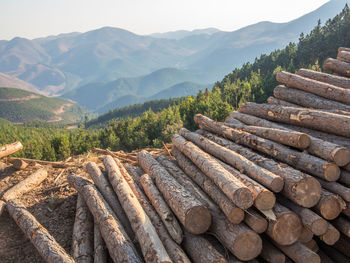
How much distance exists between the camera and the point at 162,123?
134 feet

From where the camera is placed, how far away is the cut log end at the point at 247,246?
448 cm

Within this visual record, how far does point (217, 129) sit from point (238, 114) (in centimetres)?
194

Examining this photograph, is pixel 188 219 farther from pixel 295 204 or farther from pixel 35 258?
pixel 35 258

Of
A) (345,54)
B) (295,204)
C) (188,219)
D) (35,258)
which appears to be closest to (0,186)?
(35,258)

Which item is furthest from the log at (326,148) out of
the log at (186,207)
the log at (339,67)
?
the log at (339,67)

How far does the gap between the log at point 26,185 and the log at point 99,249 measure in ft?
12.6

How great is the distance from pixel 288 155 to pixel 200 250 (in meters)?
2.96

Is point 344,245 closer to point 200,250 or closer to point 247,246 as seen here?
point 247,246

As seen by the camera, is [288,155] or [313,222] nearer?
[313,222]

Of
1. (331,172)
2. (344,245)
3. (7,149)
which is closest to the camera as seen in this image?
(331,172)

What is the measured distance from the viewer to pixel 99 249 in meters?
5.34

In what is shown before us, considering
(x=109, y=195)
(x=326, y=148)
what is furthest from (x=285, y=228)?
(x=109, y=195)

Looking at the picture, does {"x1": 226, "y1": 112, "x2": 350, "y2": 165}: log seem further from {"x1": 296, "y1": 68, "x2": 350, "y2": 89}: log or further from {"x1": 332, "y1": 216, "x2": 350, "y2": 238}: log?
{"x1": 296, "y1": 68, "x2": 350, "y2": 89}: log

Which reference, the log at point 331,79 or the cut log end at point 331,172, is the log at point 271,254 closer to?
the cut log end at point 331,172
